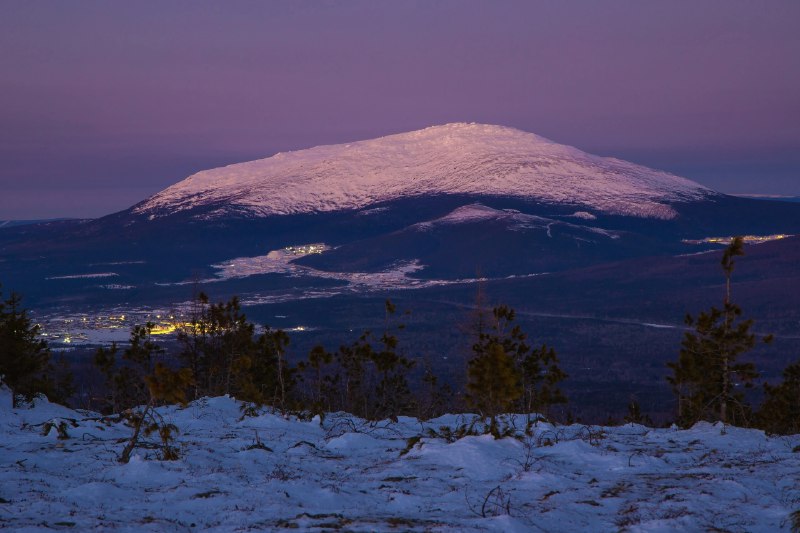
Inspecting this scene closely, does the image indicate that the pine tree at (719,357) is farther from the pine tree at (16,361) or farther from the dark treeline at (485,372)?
the pine tree at (16,361)

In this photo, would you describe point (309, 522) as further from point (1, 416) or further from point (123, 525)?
point (1, 416)

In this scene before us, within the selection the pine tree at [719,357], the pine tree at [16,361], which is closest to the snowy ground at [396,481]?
the pine tree at [16,361]

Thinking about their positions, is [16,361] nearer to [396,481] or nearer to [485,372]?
[485,372]

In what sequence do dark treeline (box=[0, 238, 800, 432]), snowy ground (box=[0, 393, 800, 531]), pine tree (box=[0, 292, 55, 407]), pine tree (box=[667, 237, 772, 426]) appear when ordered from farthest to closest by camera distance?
1. pine tree (box=[667, 237, 772, 426])
2. pine tree (box=[0, 292, 55, 407])
3. dark treeline (box=[0, 238, 800, 432])
4. snowy ground (box=[0, 393, 800, 531])

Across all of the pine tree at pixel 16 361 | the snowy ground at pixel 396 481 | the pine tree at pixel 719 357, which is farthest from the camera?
the pine tree at pixel 719 357

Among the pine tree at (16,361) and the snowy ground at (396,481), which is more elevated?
the pine tree at (16,361)

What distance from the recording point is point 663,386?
129625mm

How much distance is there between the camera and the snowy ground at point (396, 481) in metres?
8.52

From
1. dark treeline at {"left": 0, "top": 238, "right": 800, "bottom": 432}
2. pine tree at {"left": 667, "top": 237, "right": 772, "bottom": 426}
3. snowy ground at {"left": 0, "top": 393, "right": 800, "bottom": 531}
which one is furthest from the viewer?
pine tree at {"left": 667, "top": 237, "right": 772, "bottom": 426}

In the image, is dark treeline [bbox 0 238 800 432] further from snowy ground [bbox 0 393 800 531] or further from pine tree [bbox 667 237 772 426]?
snowy ground [bbox 0 393 800 531]

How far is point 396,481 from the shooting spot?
10.9 m

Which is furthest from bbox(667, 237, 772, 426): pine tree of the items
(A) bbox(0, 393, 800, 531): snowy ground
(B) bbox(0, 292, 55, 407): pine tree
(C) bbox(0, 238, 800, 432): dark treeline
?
(B) bbox(0, 292, 55, 407): pine tree

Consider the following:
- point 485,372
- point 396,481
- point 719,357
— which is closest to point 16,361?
point 485,372

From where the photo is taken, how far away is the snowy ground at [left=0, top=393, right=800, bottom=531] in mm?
8523
